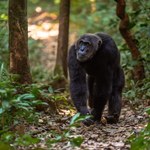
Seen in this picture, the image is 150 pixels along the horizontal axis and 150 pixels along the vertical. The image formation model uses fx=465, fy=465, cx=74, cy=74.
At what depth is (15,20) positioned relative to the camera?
6863mm

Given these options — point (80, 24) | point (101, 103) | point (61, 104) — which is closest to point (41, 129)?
point (101, 103)

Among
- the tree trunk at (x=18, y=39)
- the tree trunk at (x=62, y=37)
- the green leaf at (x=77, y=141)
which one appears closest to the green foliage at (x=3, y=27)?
the tree trunk at (x=62, y=37)

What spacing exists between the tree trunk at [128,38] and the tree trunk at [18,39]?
1.97 meters

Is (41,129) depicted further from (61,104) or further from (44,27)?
(44,27)

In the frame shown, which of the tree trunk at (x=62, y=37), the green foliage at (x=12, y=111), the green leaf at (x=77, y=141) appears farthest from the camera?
the tree trunk at (x=62, y=37)

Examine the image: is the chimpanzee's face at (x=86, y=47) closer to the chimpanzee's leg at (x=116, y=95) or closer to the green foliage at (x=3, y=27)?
the chimpanzee's leg at (x=116, y=95)

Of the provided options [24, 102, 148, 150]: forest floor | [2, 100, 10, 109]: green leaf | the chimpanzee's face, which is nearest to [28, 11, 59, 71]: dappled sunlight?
[24, 102, 148, 150]: forest floor

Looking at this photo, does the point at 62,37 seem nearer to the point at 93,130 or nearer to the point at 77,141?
the point at 93,130

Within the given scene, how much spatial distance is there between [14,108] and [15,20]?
1933mm

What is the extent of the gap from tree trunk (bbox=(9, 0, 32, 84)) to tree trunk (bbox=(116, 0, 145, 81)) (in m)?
1.97

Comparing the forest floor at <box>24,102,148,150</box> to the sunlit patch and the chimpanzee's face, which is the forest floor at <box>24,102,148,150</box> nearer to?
the chimpanzee's face

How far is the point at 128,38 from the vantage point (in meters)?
8.67

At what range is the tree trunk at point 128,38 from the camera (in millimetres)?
8188

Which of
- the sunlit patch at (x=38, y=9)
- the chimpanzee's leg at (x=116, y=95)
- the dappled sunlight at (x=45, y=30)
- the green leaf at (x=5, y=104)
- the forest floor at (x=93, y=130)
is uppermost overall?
the sunlit patch at (x=38, y=9)
